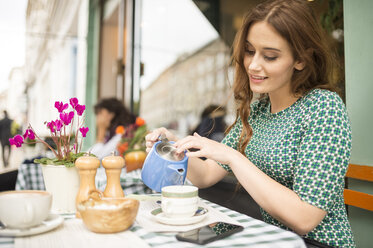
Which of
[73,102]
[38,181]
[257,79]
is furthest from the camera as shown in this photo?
[38,181]

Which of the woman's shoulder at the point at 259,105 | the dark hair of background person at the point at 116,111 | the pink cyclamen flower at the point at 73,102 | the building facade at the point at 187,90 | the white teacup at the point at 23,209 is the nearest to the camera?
the white teacup at the point at 23,209

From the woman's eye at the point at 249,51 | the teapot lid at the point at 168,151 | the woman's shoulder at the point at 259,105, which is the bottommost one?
the teapot lid at the point at 168,151

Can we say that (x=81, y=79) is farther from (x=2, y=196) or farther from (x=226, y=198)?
(x=2, y=196)

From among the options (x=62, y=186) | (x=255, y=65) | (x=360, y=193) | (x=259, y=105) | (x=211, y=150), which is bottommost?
(x=360, y=193)

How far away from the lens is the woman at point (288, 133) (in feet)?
2.96

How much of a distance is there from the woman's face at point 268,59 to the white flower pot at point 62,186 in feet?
2.18

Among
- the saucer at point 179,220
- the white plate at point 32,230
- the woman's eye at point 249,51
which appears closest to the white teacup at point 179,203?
the saucer at point 179,220

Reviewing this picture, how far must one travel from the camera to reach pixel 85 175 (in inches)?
33.1

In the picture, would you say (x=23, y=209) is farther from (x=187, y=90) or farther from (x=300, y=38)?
(x=187, y=90)

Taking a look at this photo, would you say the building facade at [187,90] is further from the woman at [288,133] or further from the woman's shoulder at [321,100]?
the woman's shoulder at [321,100]

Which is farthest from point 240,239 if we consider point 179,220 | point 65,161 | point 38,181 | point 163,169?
point 38,181

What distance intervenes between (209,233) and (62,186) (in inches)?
17.4

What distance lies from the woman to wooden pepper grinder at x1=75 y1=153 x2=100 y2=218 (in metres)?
0.24

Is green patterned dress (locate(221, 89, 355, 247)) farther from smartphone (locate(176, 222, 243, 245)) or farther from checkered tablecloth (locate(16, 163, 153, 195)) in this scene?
checkered tablecloth (locate(16, 163, 153, 195))
